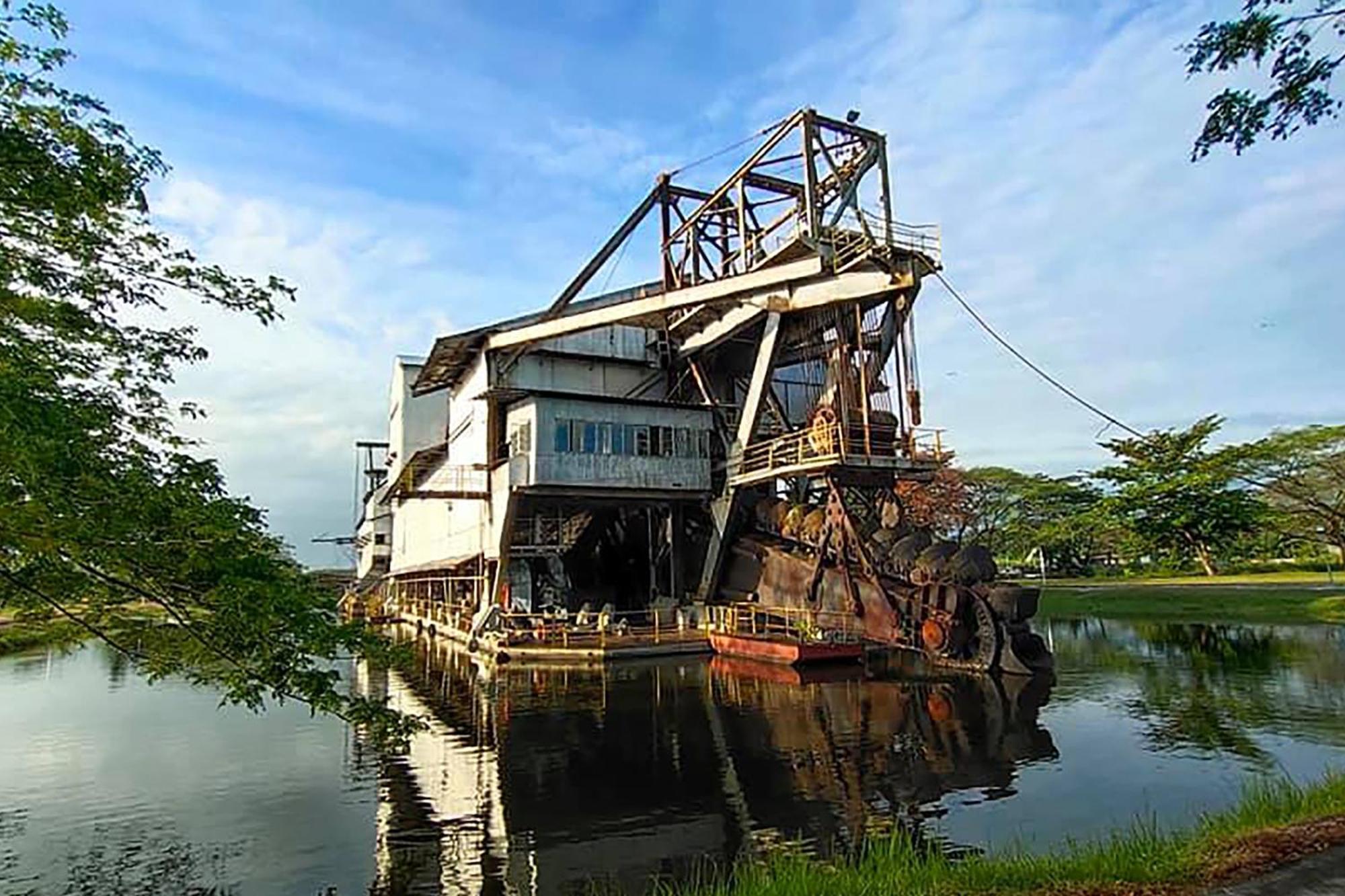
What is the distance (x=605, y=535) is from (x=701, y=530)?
6.39 m

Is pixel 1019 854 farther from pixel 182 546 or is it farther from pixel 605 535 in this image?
pixel 605 535

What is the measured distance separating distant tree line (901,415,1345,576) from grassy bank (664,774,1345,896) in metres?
30.1

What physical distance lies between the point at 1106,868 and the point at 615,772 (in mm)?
7534

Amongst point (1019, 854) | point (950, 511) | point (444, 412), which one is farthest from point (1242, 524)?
point (1019, 854)

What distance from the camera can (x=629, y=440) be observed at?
91.1ft

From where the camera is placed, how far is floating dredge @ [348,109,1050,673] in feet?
75.5

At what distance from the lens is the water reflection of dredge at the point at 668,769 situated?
28.5 feet

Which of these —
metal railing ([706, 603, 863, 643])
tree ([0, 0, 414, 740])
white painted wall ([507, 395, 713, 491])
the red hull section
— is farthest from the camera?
white painted wall ([507, 395, 713, 491])

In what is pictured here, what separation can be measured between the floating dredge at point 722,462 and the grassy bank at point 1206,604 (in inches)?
561

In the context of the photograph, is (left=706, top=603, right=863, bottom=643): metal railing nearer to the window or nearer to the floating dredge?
the floating dredge

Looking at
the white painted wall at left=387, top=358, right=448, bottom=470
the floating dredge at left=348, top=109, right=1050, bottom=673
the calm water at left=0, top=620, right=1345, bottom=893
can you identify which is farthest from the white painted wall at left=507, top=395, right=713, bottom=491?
the white painted wall at left=387, top=358, right=448, bottom=470

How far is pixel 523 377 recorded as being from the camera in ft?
99.6

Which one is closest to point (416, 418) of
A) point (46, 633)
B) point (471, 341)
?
point (471, 341)

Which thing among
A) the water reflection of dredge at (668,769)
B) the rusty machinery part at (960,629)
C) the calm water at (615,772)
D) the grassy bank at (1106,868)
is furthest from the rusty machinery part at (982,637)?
the grassy bank at (1106,868)
